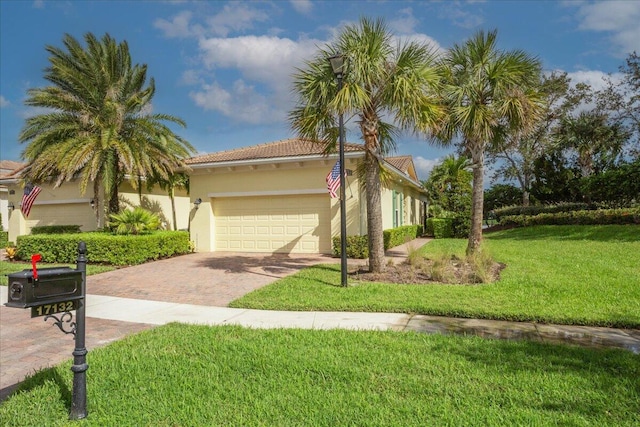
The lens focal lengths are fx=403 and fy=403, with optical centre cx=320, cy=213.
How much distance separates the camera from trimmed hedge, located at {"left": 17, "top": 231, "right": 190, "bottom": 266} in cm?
1314

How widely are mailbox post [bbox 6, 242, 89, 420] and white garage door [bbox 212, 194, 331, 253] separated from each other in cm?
1207

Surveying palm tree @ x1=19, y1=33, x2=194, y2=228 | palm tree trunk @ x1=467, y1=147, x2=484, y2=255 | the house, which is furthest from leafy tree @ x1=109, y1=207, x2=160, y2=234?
palm tree trunk @ x1=467, y1=147, x2=484, y2=255

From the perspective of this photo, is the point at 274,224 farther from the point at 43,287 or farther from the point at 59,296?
the point at 43,287

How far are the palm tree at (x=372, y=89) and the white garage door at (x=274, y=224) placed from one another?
5199mm

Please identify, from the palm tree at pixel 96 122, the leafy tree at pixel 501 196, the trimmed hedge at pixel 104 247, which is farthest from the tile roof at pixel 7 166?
the leafy tree at pixel 501 196

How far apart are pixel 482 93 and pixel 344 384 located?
33.6 ft

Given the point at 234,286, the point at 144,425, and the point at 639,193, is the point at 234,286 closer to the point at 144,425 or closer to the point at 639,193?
the point at 144,425

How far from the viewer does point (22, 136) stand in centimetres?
1593

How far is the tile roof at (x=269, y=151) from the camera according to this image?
1489 cm

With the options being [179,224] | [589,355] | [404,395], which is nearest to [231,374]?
[404,395]

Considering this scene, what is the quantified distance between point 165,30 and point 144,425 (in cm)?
1175

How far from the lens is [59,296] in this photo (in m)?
3.03

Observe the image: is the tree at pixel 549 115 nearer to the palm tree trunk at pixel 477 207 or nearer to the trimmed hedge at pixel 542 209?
the trimmed hedge at pixel 542 209

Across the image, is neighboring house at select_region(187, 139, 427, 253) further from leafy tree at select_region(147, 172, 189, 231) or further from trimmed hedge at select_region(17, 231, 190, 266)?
trimmed hedge at select_region(17, 231, 190, 266)
